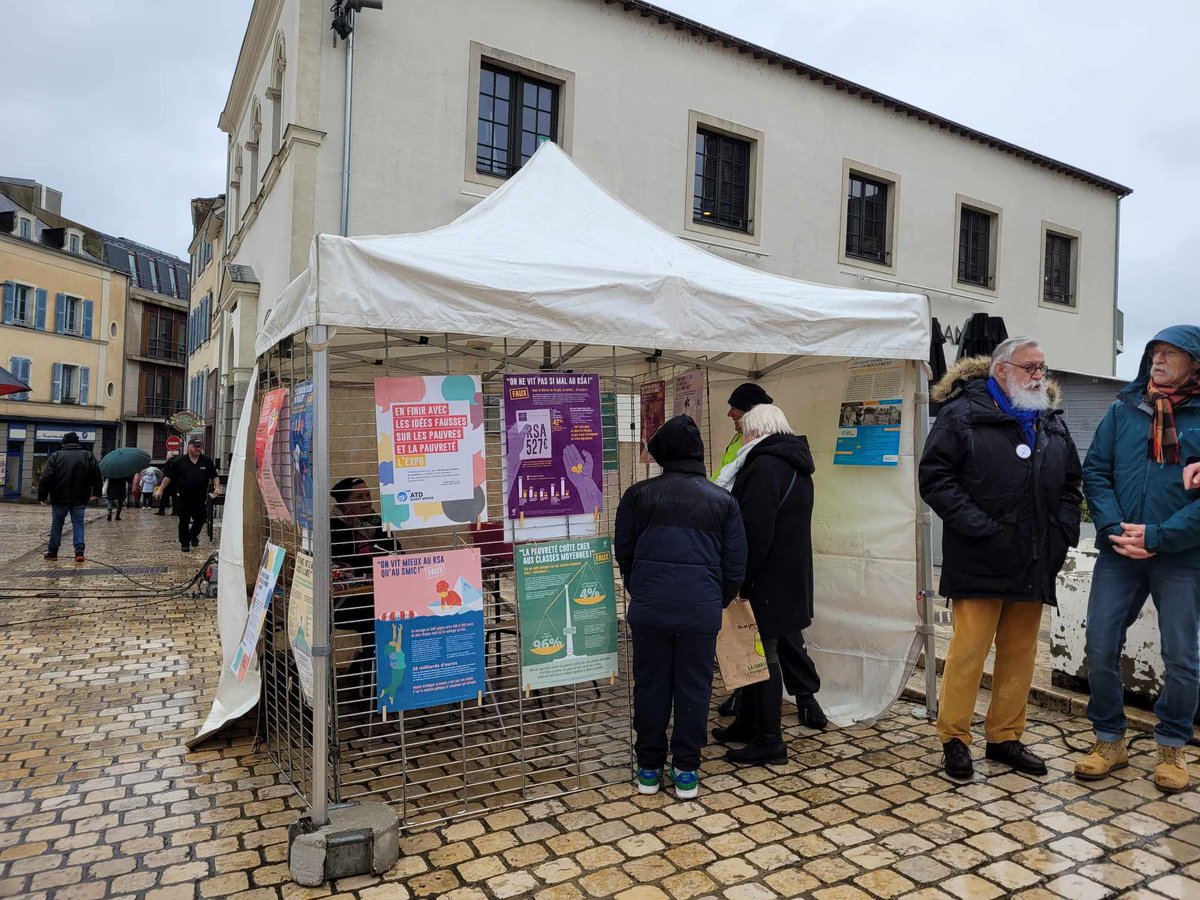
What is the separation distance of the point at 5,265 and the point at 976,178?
3512 cm

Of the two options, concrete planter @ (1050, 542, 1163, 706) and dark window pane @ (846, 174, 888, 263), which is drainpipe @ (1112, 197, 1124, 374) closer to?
dark window pane @ (846, 174, 888, 263)

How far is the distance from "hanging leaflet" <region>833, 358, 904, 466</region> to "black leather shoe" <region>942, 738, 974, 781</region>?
1.58 metres

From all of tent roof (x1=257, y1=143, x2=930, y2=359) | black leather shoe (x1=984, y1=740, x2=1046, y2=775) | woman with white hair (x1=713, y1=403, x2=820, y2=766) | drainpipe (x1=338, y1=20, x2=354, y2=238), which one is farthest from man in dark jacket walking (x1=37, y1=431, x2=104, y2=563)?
black leather shoe (x1=984, y1=740, x2=1046, y2=775)

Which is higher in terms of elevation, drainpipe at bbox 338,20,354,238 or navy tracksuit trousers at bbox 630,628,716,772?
drainpipe at bbox 338,20,354,238

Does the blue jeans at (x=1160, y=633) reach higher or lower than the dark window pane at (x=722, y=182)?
lower

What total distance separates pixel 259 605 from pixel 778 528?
2515 millimetres

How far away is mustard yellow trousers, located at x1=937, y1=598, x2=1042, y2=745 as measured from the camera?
3791 millimetres

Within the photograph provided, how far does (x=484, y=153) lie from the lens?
11844mm

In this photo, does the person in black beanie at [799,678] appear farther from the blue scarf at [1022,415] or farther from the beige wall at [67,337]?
the beige wall at [67,337]

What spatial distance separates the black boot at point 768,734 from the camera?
4.05 metres

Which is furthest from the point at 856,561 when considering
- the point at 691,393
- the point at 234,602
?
the point at 234,602

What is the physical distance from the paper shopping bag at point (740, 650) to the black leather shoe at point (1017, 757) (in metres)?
1.19

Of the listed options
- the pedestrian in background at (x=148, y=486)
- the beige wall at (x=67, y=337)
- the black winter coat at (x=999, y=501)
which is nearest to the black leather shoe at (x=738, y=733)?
the black winter coat at (x=999, y=501)

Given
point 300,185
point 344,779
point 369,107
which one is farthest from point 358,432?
point 369,107
